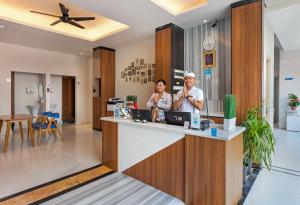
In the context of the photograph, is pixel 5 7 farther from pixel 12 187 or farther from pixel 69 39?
pixel 12 187

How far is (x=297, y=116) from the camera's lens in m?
5.93

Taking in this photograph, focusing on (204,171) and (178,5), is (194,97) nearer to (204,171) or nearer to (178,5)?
(204,171)

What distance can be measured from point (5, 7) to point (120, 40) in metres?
2.82

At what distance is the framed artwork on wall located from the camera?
159 inches

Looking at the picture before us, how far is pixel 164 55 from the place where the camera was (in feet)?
14.2

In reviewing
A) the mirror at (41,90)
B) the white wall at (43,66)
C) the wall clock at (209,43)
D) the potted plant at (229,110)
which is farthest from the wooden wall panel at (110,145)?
the mirror at (41,90)

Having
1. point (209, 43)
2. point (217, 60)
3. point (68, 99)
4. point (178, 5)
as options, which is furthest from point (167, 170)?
point (68, 99)

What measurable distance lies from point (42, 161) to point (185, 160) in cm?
285

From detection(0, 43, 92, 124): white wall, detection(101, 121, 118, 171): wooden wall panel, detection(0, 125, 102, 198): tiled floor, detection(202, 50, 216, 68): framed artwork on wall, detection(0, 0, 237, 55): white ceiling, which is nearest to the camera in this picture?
Answer: detection(0, 125, 102, 198): tiled floor

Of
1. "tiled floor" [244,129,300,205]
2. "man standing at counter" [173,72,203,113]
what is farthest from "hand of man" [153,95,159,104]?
"tiled floor" [244,129,300,205]

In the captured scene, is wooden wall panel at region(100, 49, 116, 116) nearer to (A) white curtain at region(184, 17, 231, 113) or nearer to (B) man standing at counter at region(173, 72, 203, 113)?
(A) white curtain at region(184, 17, 231, 113)

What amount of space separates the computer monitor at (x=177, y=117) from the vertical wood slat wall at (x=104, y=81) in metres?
4.08

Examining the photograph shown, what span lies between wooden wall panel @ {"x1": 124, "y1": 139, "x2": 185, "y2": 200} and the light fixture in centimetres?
280

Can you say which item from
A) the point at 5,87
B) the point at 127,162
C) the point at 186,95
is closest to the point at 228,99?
the point at 186,95
